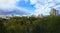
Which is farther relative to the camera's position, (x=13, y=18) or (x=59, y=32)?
(x=13, y=18)

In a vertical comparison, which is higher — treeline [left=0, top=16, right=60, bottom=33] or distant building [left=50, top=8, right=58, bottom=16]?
distant building [left=50, top=8, right=58, bottom=16]

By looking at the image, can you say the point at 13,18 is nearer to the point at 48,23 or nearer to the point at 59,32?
the point at 48,23

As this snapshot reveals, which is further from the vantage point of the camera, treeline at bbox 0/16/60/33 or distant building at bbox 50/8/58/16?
distant building at bbox 50/8/58/16

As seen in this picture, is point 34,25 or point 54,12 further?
point 54,12

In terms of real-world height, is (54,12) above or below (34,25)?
above

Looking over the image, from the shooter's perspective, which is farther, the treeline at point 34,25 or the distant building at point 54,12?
the distant building at point 54,12

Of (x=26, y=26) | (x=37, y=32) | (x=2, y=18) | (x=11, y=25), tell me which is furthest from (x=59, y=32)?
(x=2, y=18)

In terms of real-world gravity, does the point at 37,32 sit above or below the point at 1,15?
below

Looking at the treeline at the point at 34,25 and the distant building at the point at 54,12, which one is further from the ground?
the distant building at the point at 54,12
